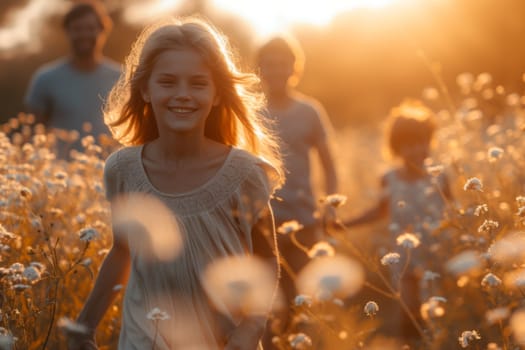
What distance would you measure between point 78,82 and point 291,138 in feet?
8.10

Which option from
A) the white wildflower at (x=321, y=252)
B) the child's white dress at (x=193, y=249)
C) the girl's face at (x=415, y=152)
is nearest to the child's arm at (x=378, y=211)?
the girl's face at (x=415, y=152)

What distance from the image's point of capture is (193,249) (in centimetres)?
301

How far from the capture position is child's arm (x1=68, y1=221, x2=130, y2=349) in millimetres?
3029

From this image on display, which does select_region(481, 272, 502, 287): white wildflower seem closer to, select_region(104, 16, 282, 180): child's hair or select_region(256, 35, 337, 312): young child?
select_region(104, 16, 282, 180): child's hair

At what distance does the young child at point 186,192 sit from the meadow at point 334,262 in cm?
25

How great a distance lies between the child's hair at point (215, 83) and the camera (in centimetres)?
313

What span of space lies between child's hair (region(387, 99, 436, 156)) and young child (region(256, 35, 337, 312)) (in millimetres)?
823

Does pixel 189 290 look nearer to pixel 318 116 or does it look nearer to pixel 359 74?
pixel 318 116

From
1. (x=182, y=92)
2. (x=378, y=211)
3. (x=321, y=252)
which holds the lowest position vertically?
(x=378, y=211)

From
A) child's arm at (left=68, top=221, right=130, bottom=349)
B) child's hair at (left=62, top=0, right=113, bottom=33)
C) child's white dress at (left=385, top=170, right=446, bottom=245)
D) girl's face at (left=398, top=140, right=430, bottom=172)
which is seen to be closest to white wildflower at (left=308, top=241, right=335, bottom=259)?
child's arm at (left=68, top=221, right=130, bottom=349)

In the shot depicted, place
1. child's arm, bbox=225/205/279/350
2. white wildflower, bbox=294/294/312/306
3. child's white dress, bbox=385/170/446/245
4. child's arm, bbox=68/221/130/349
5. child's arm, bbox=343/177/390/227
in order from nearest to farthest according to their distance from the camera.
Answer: child's arm, bbox=225/205/279/350 → child's arm, bbox=68/221/130/349 → white wildflower, bbox=294/294/312/306 → child's white dress, bbox=385/170/446/245 → child's arm, bbox=343/177/390/227

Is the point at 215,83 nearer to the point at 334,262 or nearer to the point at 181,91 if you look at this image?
the point at 181,91

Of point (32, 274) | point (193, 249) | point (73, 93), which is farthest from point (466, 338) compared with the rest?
point (73, 93)

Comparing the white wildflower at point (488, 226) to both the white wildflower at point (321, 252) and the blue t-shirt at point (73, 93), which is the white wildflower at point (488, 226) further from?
the blue t-shirt at point (73, 93)
